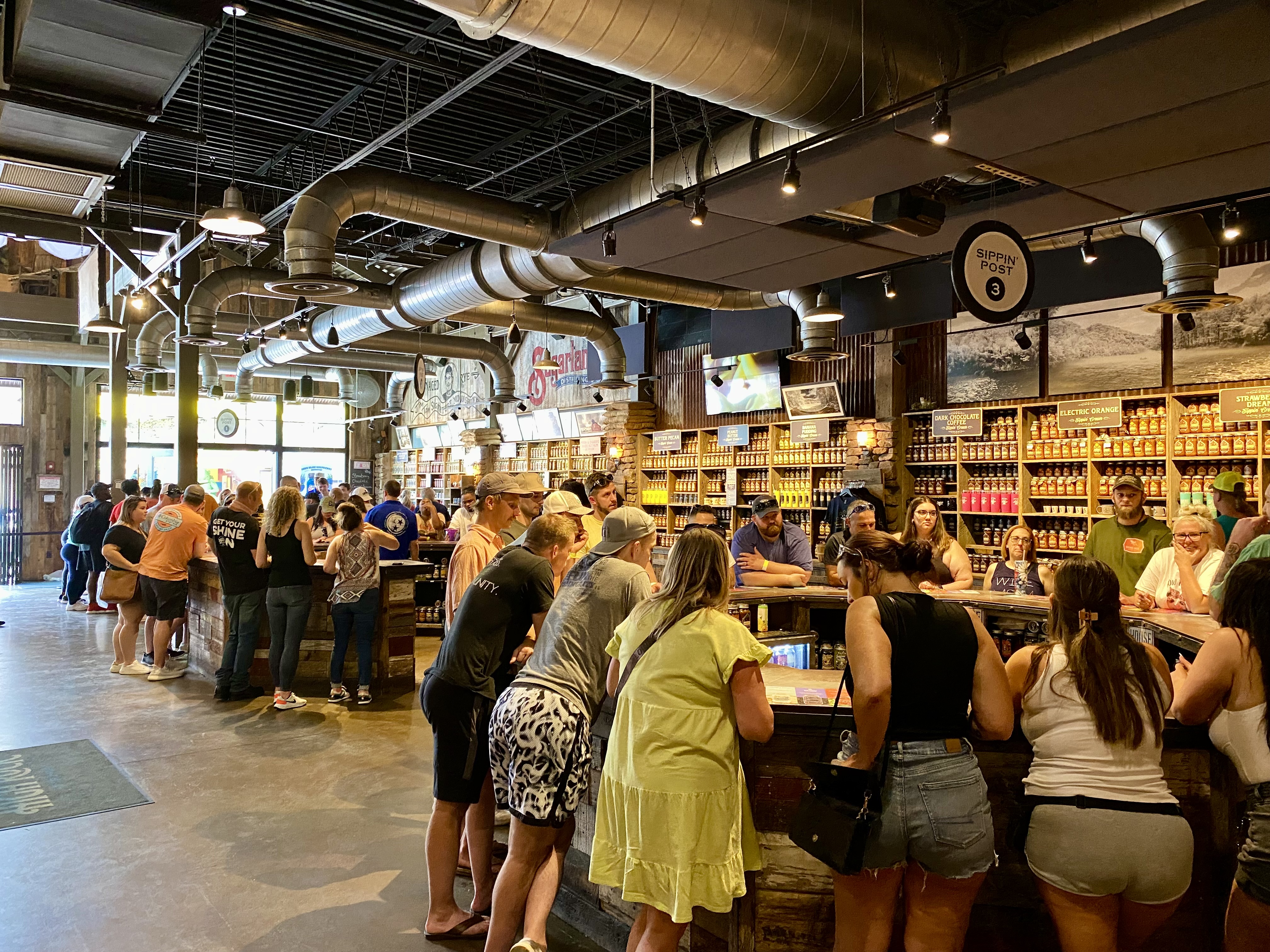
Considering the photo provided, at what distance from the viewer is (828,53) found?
13.9 ft

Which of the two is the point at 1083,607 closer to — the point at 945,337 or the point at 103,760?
the point at 103,760

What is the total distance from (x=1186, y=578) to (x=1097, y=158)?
2196 mm

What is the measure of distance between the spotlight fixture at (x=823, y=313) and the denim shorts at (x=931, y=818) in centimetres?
609

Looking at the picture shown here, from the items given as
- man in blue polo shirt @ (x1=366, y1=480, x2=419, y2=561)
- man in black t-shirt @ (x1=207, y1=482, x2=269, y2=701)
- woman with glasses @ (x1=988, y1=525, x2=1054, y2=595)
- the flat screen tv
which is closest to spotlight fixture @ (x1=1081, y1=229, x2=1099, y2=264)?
woman with glasses @ (x1=988, y1=525, x2=1054, y2=595)

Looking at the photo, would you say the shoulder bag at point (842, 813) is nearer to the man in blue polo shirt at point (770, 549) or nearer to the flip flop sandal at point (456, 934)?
the flip flop sandal at point (456, 934)

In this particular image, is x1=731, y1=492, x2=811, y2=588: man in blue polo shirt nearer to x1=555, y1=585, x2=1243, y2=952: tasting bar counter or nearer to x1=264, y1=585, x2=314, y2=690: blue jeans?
x1=555, y1=585, x2=1243, y2=952: tasting bar counter

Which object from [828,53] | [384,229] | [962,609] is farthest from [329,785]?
[384,229]

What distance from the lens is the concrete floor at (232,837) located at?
3.43m

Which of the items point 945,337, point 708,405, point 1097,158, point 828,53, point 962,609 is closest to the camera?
point 962,609

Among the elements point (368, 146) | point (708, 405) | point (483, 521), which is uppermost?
point (368, 146)

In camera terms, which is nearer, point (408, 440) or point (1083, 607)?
point (1083, 607)

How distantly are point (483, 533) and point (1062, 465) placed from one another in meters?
6.62

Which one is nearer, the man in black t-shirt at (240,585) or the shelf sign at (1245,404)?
the man in black t-shirt at (240,585)

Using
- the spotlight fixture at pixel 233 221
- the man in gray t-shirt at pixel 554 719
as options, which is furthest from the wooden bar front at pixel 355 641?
the man in gray t-shirt at pixel 554 719
